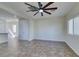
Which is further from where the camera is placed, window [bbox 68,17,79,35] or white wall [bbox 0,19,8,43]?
white wall [bbox 0,19,8,43]

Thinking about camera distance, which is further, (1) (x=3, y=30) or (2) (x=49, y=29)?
(2) (x=49, y=29)

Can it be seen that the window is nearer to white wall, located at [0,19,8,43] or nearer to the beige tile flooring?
the beige tile flooring

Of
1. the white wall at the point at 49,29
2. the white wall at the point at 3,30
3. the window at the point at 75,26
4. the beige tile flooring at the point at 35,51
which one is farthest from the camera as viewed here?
the white wall at the point at 49,29

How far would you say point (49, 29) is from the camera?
1002 cm

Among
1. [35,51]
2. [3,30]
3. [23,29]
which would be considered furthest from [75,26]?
[3,30]

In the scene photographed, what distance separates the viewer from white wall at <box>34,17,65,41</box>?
31.5 feet

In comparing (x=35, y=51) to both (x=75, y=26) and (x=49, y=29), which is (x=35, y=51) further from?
(x=49, y=29)

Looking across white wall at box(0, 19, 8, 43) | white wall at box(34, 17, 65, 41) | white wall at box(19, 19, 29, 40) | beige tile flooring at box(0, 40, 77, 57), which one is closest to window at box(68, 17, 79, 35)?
beige tile flooring at box(0, 40, 77, 57)

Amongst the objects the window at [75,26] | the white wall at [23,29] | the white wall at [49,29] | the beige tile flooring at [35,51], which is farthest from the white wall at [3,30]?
the window at [75,26]

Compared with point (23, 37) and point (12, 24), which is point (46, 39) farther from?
point (12, 24)

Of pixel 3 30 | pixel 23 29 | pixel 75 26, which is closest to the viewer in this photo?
pixel 75 26

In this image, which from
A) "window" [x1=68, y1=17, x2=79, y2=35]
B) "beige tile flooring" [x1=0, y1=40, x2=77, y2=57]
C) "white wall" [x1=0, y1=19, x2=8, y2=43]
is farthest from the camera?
"white wall" [x1=0, y1=19, x2=8, y2=43]

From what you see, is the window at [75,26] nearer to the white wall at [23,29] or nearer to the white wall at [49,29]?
the white wall at [49,29]

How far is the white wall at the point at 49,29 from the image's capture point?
31.5 ft
